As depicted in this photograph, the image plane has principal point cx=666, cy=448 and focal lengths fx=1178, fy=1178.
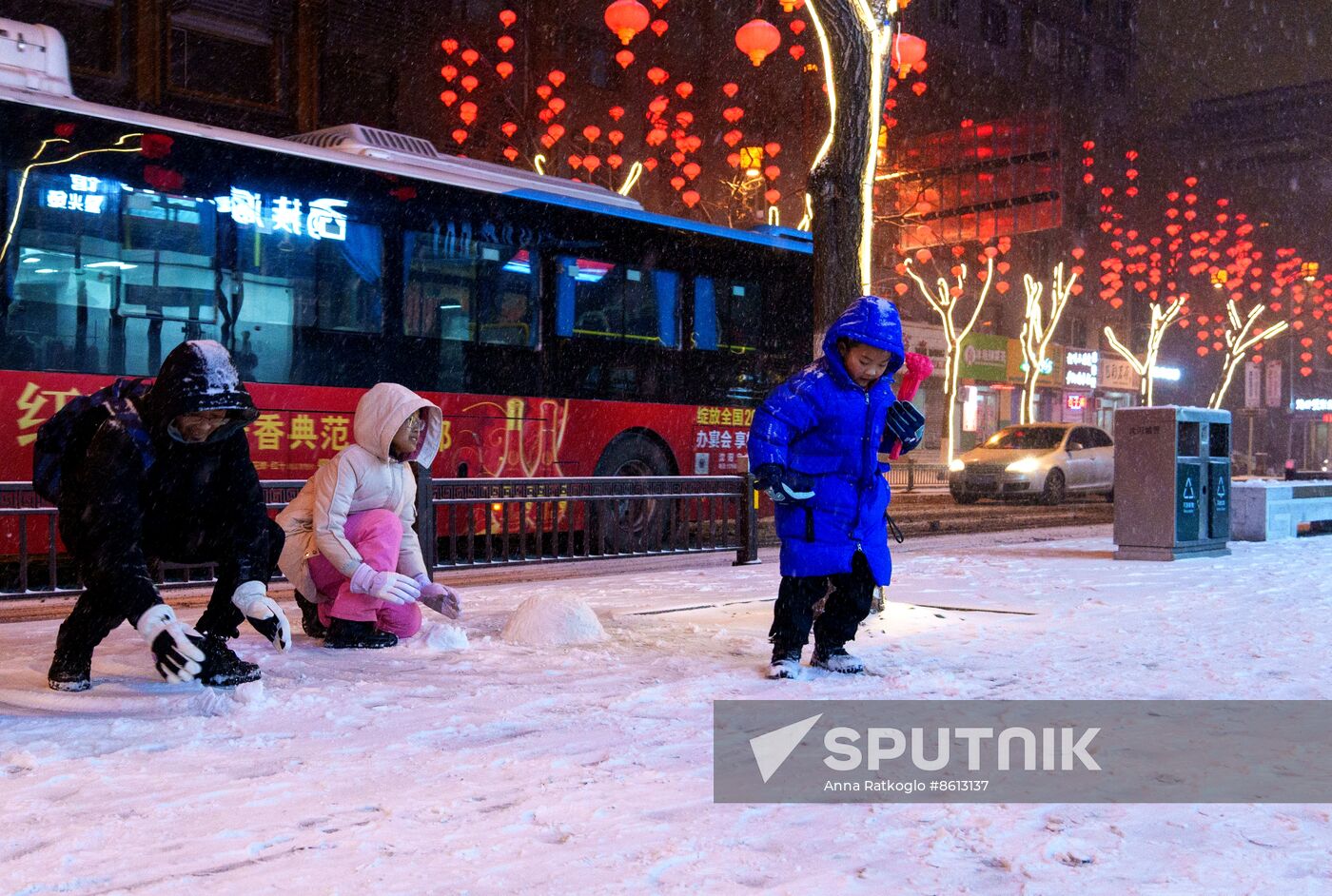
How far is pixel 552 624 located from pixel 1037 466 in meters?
17.9

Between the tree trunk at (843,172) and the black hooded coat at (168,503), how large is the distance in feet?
14.7

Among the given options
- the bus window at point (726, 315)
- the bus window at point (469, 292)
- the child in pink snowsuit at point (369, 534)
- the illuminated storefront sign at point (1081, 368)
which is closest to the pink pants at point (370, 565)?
the child in pink snowsuit at point (369, 534)

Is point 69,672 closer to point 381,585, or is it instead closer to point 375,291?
point 381,585

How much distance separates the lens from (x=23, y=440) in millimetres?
8805

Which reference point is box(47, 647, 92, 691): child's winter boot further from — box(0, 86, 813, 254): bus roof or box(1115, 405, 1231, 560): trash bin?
box(1115, 405, 1231, 560): trash bin

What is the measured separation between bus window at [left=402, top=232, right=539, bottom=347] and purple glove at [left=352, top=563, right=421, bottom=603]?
5.83 meters

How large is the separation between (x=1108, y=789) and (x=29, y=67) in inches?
382

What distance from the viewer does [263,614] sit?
15.8 feet

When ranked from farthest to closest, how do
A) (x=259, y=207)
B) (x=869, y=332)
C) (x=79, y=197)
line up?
(x=259, y=207) → (x=79, y=197) → (x=869, y=332)

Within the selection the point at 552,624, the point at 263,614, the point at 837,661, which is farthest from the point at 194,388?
the point at 837,661

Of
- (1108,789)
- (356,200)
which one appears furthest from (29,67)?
(1108,789)

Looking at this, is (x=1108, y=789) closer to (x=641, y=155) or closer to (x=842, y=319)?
(x=842, y=319)

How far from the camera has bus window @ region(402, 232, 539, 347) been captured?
11.2 metres

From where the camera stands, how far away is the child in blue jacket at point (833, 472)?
5102mm
